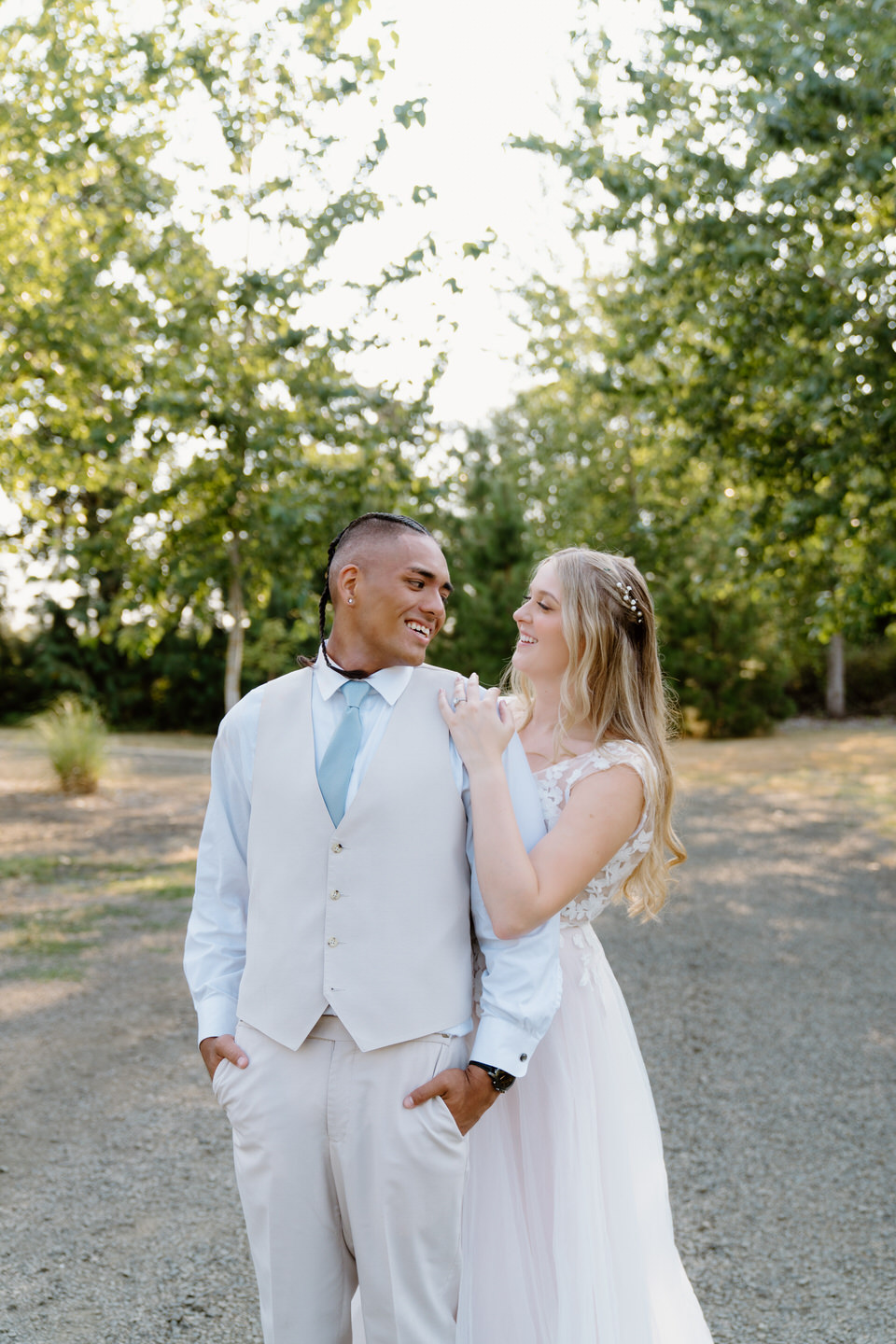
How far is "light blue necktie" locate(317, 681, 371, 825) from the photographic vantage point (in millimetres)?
2098

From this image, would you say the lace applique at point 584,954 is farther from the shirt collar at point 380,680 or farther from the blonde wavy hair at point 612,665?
the shirt collar at point 380,680

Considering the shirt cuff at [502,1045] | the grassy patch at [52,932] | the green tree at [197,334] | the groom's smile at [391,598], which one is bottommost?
the grassy patch at [52,932]

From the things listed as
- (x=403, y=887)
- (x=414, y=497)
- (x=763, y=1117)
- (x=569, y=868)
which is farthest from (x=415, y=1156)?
(x=414, y=497)

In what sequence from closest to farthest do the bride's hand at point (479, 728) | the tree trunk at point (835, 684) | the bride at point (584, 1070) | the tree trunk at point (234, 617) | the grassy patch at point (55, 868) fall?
the bride's hand at point (479, 728)
the bride at point (584, 1070)
the tree trunk at point (234, 617)
the grassy patch at point (55, 868)
the tree trunk at point (835, 684)

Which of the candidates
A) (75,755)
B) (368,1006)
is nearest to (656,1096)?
(368,1006)

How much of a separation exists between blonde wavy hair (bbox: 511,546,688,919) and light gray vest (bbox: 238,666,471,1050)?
1.84 ft

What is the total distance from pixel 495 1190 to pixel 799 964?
541cm

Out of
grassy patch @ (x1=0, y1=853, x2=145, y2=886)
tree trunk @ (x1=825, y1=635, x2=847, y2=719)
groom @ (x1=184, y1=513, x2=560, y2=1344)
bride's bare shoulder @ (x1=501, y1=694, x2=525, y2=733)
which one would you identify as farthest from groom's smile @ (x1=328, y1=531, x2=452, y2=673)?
tree trunk @ (x1=825, y1=635, x2=847, y2=719)

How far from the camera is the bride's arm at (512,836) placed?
2.10m

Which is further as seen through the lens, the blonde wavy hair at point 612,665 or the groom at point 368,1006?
the blonde wavy hair at point 612,665

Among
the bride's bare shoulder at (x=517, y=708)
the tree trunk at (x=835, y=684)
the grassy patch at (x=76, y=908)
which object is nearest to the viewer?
the bride's bare shoulder at (x=517, y=708)

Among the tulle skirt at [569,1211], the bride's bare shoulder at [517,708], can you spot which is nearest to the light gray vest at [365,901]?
the tulle skirt at [569,1211]

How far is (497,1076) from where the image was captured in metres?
2.08

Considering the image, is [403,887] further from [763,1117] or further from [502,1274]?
[763,1117]
